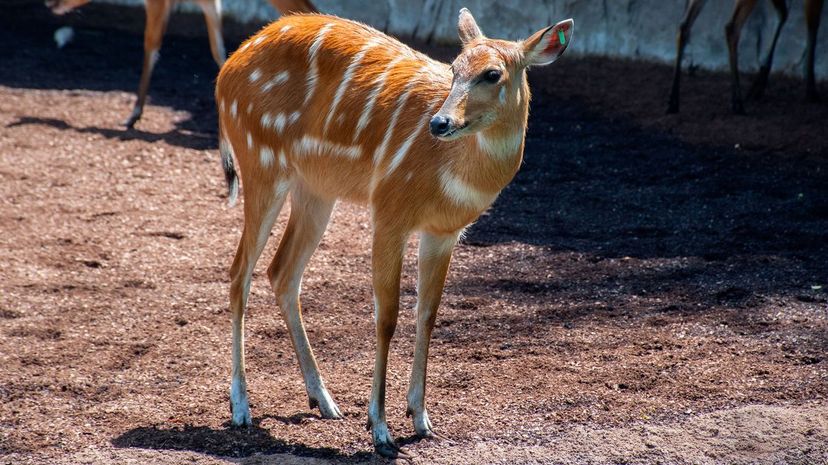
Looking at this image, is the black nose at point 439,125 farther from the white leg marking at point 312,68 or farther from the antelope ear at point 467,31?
the white leg marking at point 312,68

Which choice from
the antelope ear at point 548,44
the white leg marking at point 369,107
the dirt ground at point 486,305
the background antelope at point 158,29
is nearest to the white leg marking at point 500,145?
the antelope ear at point 548,44

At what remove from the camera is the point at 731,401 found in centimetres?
457

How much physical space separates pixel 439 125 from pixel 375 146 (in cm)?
75

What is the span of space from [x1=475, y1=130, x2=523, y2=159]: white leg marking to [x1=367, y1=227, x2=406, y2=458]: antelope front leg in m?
0.46

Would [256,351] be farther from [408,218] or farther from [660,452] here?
[660,452]

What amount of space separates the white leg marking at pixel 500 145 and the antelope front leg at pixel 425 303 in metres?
0.46

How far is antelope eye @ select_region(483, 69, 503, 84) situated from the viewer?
3.80 meters

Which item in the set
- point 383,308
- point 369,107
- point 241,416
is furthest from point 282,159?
point 241,416

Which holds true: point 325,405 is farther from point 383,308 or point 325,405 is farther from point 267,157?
point 267,157

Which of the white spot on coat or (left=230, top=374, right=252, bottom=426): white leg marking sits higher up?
the white spot on coat

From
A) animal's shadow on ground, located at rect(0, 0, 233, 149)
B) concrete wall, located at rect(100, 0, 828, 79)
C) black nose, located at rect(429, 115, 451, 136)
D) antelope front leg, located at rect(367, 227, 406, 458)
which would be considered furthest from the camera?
concrete wall, located at rect(100, 0, 828, 79)

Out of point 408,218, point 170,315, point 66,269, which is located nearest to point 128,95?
point 66,269

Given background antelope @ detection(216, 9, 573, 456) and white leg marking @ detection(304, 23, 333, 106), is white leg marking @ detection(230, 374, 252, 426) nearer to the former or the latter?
background antelope @ detection(216, 9, 573, 456)

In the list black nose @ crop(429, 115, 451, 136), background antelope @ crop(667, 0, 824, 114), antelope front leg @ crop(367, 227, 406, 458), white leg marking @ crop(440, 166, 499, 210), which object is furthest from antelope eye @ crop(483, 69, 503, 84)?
background antelope @ crop(667, 0, 824, 114)
